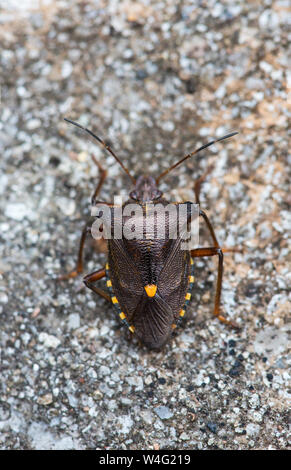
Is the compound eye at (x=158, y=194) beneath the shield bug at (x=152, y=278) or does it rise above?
above

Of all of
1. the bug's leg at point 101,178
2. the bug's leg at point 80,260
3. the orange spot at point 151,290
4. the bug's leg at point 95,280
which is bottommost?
the orange spot at point 151,290

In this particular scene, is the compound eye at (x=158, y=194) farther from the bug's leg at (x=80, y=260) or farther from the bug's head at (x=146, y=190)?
the bug's leg at (x=80, y=260)

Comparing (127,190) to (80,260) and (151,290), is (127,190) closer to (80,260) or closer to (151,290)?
(80,260)

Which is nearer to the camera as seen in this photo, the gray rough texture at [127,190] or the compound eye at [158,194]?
the gray rough texture at [127,190]

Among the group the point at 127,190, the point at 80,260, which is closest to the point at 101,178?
the point at 127,190

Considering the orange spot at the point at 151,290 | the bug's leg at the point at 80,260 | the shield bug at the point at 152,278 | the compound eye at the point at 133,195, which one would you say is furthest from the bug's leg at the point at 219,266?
the bug's leg at the point at 80,260

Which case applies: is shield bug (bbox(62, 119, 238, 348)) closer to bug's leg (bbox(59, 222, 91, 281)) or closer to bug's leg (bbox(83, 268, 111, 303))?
bug's leg (bbox(83, 268, 111, 303))

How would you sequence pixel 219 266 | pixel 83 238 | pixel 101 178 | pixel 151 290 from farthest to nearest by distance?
pixel 101 178
pixel 83 238
pixel 219 266
pixel 151 290
